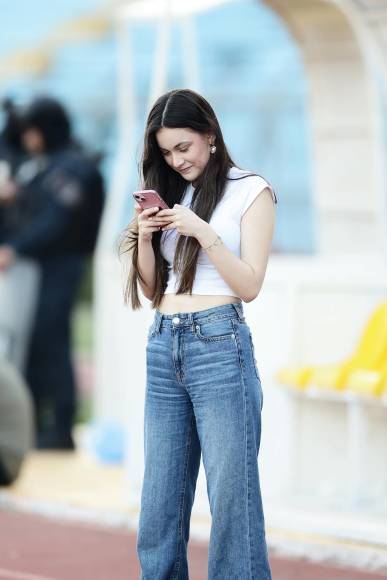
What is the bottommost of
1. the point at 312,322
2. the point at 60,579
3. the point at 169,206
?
the point at 60,579

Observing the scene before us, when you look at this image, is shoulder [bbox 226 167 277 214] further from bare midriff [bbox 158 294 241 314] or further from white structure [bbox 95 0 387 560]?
white structure [bbox 95 0 387 560]

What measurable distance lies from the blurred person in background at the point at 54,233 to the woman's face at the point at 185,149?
4471 mm

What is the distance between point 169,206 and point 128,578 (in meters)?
1.80

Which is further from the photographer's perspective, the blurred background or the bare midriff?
the blurred background

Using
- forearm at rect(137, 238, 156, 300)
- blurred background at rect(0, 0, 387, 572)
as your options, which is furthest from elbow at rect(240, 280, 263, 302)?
blurred background at rect(0, 0, 387, 572)

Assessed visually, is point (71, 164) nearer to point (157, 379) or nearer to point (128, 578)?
point (128, 578)

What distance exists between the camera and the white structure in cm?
595

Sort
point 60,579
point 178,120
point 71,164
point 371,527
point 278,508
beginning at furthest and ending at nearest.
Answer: point 71,164 < point 278,508 < point 371,527 < point 60,579 < point 178,120

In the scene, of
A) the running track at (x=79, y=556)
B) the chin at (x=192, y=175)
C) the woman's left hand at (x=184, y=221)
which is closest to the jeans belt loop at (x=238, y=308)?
the woman's left hand at (x=184, y=221)

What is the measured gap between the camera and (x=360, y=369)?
18.7 feet

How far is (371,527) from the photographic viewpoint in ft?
18.3

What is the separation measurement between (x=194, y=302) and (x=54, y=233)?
4559 mm

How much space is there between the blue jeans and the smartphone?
0.32 meters

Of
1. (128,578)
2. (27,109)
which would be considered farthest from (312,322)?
(27,109)
